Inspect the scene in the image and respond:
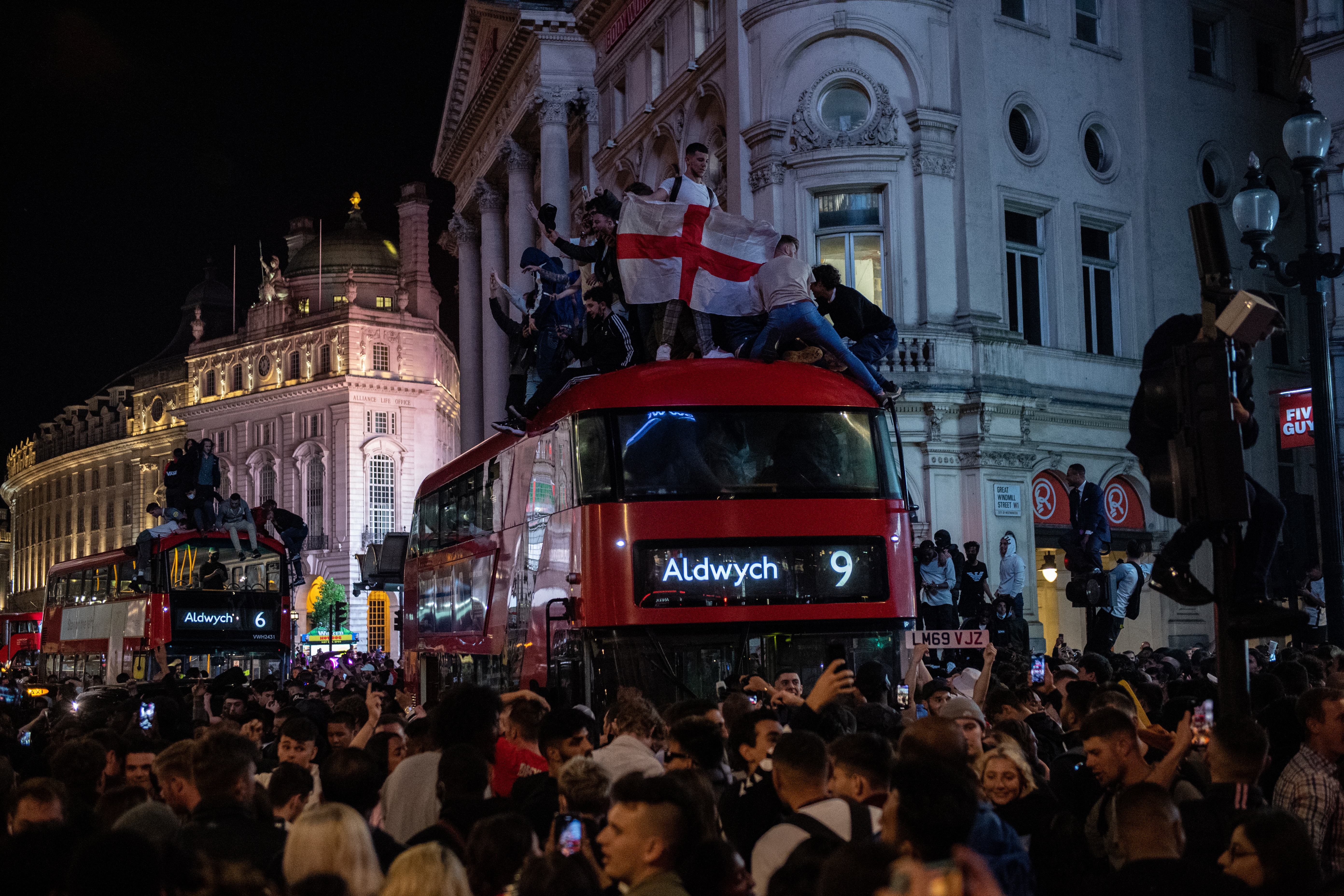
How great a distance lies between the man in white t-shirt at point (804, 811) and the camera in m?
5.11

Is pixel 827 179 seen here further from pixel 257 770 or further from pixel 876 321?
pixel 257 770

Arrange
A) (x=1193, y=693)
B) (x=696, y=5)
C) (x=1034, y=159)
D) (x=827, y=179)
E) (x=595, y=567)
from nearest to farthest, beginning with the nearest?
(x=1193, y=693)
(x=595, y=567)
(x=827, y=179)
(x=1034, y=159)
(x=696, y=5)

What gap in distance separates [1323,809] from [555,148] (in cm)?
3515

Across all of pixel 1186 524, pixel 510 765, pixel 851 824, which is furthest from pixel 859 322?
pixel 851 824

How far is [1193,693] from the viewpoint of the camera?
360 inches

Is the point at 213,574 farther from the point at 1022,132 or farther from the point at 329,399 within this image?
the point at 329,399

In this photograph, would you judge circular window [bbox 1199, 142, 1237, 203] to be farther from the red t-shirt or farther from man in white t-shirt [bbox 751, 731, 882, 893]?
man in white t-shirt [bbox 751, 731, 882, 893]

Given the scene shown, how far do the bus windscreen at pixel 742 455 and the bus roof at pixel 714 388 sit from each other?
0.09 m

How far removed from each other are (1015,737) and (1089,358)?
80.0ft

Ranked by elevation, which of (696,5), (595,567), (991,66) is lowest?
(595,567)

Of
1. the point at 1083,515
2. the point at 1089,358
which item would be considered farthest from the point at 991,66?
the point at 1083,515

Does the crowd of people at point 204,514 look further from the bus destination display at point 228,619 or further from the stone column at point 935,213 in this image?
the stone column at point 935,213

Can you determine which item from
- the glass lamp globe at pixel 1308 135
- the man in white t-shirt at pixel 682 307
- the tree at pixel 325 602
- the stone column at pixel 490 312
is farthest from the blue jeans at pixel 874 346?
the tree at pixel 325 602

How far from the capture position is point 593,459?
13.3 metres
